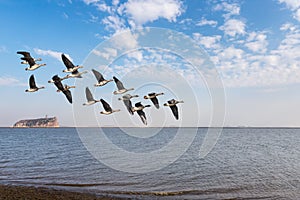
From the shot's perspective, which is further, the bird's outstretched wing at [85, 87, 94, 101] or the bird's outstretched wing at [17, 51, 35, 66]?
the bird's outstretched wing at [85, 87, 94, 101]

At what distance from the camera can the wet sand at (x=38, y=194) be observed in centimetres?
2438

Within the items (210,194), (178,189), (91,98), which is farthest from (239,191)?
(91,98)

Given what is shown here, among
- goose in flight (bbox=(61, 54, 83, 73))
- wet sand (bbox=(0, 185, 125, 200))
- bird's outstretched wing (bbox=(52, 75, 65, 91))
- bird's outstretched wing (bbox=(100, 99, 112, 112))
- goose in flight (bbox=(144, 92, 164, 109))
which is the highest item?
goose in flight (bbox=(61, 54, 83, 73))

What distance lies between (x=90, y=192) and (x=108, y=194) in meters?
1.94

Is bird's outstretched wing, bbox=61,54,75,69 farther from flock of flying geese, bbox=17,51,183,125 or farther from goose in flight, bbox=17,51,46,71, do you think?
goose in flight, bbox=17,51,46,71

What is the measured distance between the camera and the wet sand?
2438cm

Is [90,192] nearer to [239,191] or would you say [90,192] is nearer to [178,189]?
[178,189]

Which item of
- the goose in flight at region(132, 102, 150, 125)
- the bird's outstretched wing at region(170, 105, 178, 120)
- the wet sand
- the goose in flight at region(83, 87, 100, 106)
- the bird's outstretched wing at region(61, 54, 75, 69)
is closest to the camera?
the bird's outstretched wing at region(61, 54, 75, 69)

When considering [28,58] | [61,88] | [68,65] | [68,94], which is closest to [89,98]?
[68,94]

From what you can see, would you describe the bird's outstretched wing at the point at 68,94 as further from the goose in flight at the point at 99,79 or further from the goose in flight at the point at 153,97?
the goose in flight at the point at 153,97

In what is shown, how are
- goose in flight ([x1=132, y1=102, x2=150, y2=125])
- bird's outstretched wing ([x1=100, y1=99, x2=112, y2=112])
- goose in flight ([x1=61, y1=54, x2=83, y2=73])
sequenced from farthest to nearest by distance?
goose in flight ([x1=132, y1=102, x2=150, y2=125]) < bird's outstretched wing ([x1=100, y1=99, x2=112, y2=112]) < goose in flight ([x1=61, y1=54, x2=83, y2=73])

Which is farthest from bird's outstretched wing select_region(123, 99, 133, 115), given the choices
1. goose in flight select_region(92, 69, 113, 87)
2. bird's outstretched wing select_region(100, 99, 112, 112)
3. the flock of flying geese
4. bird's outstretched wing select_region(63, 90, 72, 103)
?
bird's outstretched wing select_region(63, 90, 72, 103)

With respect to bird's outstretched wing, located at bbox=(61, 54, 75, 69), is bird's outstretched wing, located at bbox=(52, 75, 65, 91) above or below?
below

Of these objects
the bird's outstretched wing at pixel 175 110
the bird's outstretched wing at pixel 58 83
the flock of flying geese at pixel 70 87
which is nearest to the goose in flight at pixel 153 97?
the flock of flying geese at pixel 70 87
